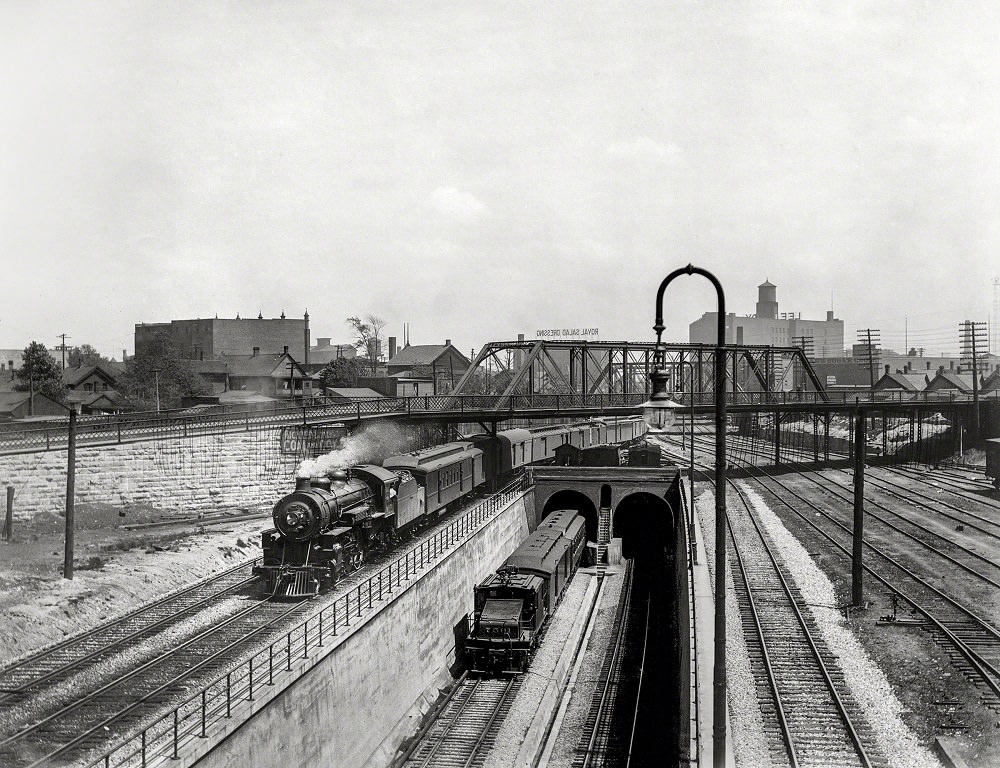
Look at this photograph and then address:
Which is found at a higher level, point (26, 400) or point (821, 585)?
point (26, 400)

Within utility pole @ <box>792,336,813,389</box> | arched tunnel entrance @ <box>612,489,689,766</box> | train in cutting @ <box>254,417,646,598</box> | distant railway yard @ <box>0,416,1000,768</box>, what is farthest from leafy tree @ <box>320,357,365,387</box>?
utility pole @ <box>792,336,813,389</box>

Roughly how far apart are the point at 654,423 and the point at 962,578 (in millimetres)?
21452

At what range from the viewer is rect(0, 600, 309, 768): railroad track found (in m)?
12.4

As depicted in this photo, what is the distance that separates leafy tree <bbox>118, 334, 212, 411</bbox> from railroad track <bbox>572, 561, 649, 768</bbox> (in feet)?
124

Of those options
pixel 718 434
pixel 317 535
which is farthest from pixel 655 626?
pixel 718 434

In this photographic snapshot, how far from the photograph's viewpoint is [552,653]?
23828 millimetres

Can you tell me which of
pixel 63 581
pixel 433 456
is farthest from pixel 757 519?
pixel 63 581

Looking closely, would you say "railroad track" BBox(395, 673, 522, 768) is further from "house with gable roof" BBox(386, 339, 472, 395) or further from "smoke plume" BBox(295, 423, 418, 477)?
"house with gable roof" BBox(386, 339, 472, 395)

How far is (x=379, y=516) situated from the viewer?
24.0m

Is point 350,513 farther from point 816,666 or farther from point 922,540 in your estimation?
point 922,540

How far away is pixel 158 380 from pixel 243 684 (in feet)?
145

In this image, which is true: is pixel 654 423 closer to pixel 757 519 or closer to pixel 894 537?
pixel 894 537

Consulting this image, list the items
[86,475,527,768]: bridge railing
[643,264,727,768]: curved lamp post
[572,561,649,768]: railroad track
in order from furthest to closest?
[572,561,649,768]: railroad track → [86,475,527,768]: bridge railing → [643,264,727,768]: curved lamp post

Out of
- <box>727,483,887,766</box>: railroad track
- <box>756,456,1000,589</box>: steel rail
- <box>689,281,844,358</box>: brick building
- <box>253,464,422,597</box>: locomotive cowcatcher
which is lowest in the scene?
<box>727,483,887,766</box>: railroad track
